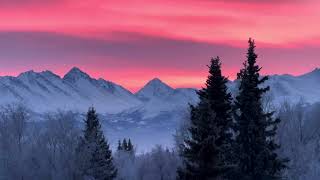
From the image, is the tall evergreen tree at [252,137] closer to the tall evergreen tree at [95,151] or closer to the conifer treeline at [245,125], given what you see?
the conifer treeline at [245,125]

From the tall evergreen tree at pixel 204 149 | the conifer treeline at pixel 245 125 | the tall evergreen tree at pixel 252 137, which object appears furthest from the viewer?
the tall evergreen tree at pixel 252 137

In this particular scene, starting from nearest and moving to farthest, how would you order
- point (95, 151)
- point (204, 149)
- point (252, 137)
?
point (204, 149) < point (252, 137) < point (95, 151)

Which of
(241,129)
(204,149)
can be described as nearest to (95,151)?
(241,129)

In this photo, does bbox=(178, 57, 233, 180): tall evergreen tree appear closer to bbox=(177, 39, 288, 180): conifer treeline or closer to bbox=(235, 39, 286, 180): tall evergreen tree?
bbox=(177, 39, 288, 180): conifer treeline

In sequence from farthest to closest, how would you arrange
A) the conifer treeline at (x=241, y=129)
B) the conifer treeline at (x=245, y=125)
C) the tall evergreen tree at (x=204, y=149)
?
the conifer treeline at (x=245, y=125), the conifer treeline at (x=241, y=129), the tall evergreen tree at (x=204, y=149)

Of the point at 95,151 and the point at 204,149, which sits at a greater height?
the point at 95,151

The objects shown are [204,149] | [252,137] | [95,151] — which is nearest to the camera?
[204,149]

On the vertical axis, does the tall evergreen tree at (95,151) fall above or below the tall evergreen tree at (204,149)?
above

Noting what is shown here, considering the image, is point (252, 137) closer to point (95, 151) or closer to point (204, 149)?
point (204, 149)

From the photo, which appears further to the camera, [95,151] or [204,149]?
[95,151]

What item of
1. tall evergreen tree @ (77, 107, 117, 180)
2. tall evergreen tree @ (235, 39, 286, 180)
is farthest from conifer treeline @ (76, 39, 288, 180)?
tall evergreen tree @ (77, 107, 117, 180)

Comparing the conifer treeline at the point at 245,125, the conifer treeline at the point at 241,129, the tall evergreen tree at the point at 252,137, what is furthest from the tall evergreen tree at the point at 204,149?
the tall evergreen tree at the point at 252,137

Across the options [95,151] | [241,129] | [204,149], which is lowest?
[204,149]

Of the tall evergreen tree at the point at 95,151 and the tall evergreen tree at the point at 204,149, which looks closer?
the tall evergreen tree at the point at 204,149
